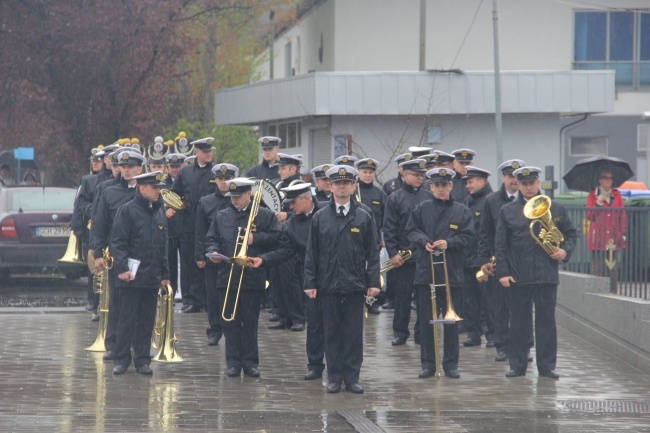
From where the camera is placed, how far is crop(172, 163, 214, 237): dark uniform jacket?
55.7 ft

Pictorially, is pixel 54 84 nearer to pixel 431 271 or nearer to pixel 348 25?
pixel 348 25

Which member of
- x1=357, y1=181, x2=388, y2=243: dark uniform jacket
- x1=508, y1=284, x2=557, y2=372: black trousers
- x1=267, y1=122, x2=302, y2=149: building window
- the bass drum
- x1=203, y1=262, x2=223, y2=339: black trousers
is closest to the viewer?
x1=508, y1=284, x2=557, y2=372: black trousers

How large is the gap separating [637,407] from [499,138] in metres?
16.8

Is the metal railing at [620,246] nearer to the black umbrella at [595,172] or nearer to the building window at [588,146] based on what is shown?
the black umbrella at [595,172]

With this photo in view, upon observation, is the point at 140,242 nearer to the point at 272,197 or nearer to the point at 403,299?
the point at 272,197

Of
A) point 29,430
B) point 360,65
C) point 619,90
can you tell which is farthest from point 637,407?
point 619,90

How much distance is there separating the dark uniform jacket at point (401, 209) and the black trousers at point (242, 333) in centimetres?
254

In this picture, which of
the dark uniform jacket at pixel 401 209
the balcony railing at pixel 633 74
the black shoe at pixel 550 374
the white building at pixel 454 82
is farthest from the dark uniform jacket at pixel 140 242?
the balcony railing at pixel 633 74

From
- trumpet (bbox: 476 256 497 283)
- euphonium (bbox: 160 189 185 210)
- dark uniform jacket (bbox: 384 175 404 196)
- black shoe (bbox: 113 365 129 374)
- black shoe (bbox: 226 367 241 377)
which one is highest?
dark uniform jacket (bbox: 384 175 404 196)

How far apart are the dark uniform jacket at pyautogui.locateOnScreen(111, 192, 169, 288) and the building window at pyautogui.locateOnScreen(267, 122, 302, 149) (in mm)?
17865

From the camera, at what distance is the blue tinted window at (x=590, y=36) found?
41062mm

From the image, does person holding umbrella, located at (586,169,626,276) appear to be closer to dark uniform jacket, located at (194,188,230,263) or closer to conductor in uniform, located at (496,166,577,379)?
conductor in uniform, located at (496,166,577,379)

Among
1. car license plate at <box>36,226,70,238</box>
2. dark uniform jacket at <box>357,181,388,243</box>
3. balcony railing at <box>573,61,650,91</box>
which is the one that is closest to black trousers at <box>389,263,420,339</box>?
dark uniform jacket at <box>357,181,388,243</box>

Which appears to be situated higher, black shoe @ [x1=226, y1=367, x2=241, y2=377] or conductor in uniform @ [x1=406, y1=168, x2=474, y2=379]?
conductor in uniform @ [x1=406, y1=168, x2=474, y2=379]
